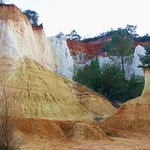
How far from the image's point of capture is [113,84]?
127 ft

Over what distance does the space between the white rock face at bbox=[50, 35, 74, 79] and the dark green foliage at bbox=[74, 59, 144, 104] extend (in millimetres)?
11720

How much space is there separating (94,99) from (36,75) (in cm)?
689

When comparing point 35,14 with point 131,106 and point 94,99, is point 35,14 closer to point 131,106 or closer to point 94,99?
point 94,99

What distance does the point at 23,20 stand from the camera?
37438mm

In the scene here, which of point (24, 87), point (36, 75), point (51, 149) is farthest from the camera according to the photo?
point (36, 75)

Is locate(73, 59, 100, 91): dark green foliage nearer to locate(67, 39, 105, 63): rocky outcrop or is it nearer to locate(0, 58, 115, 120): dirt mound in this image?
locate(0, 58, 115, 120): dirt mound

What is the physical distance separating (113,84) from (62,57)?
16.8 meters

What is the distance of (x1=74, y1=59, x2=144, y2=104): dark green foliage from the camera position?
1524 inches

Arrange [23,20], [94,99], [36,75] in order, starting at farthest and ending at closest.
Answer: [23,20], [94,99], [36,75]

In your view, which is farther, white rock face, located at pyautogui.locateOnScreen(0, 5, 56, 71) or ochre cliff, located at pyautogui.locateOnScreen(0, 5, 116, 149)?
white rock face, located at pyautogui.locateOnScreen(0, 5, 56, 71)

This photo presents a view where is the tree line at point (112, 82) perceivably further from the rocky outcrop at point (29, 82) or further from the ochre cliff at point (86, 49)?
the ochre cliff at point (86, 49)

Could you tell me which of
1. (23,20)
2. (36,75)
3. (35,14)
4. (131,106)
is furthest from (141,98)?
(35,14)

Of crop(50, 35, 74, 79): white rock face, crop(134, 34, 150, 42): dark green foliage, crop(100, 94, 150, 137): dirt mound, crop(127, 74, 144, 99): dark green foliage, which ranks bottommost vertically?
crop(100, 94, 150, 137): dirt mound

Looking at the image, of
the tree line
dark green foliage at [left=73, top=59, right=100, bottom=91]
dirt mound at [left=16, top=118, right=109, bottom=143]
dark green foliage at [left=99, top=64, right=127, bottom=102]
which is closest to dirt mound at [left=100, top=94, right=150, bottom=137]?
dirt mound at [left=16, top=118, right=109, bottom=143]
